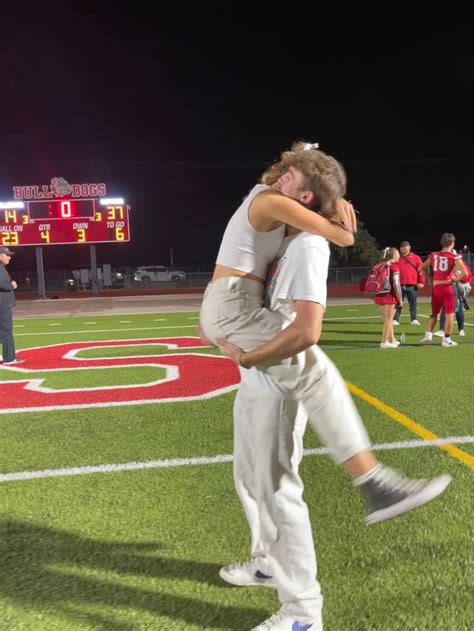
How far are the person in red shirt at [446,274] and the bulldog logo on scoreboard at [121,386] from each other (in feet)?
12.8

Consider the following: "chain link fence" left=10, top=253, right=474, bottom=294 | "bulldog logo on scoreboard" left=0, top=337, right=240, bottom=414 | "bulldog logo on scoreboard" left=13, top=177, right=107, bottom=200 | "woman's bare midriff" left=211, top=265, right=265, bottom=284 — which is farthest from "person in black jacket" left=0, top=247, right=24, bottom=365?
"chain link fence" left=10, top=253, right=474, bottom=294

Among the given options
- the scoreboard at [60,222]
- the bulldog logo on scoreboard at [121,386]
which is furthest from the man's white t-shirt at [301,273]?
the scoreboard at [60,222]

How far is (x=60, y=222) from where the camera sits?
31484 millimetres

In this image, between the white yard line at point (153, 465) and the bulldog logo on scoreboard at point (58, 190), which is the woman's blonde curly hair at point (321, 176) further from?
the bulldog logo on scoreboard at point (58, 190)

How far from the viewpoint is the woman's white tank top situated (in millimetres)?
2021

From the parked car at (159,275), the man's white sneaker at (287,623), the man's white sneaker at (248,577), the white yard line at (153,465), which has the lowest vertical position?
the white yard line at (153,465)

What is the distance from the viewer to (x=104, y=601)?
2371mm

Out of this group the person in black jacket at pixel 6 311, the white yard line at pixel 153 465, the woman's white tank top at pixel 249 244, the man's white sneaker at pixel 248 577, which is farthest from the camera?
the person in black jacket at pixel 6 311

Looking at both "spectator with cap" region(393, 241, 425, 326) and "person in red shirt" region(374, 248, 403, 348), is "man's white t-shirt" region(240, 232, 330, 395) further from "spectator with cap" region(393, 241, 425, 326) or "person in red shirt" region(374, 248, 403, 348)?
"spectator with cap" region(393, 241, 425, 326)

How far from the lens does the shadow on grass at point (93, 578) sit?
7.39 ft

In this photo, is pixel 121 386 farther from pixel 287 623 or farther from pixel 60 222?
pixel 60 222

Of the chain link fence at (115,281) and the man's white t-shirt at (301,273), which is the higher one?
the man's white t-shirt at (301,273)

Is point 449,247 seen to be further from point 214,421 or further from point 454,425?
point 214,421

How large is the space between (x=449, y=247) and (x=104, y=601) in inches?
325
